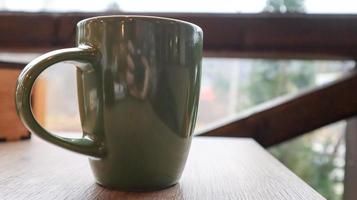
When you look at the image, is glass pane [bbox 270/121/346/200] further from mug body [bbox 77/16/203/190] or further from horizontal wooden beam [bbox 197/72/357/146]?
mug body [bbox 77/16/203/190]

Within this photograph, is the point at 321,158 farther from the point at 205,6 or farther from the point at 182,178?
the point at 182,178

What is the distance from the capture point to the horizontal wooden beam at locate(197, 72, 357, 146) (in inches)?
38.5

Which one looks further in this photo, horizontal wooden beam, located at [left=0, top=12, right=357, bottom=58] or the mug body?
horizontal wooden beam, located at [left=0, top=12, right=357, bottom=58]

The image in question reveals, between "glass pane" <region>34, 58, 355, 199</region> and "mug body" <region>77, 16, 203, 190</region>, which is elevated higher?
"mug body" <region>77, 16, 203, 190</region>

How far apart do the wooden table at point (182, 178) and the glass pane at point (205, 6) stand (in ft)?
1.79

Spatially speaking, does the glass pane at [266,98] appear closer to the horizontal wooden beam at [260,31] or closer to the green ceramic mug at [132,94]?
the horizontal wooden beam at [260,31]

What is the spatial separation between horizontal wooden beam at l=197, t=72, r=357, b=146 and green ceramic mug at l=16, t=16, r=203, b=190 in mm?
620

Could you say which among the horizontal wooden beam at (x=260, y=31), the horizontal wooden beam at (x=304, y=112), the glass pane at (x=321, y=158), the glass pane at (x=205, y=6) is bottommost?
the glass pane at (x=321, y=158)

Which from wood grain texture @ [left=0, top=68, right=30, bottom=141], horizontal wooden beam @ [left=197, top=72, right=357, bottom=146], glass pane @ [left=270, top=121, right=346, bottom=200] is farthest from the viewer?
glass pane @ [left=270, top=121, right=346, bottom=200]

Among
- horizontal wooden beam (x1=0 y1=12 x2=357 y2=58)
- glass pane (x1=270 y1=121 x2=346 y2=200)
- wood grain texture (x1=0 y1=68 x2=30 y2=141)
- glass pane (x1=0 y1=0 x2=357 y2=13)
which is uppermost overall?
glass pane (x1=0 y1=0 x2=357 y2=13)

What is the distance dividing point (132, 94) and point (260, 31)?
27.9 inches

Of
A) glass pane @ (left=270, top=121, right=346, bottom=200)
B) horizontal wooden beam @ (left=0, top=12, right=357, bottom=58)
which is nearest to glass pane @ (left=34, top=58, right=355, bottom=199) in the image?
glass pane @ (left=270, top=121, right=346, bottom=200)

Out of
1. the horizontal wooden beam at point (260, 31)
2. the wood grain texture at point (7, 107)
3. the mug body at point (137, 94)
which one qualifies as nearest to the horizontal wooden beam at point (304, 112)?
the horizontal wooden beam at point (260, 31)

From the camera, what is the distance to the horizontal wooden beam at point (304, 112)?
978 mm
